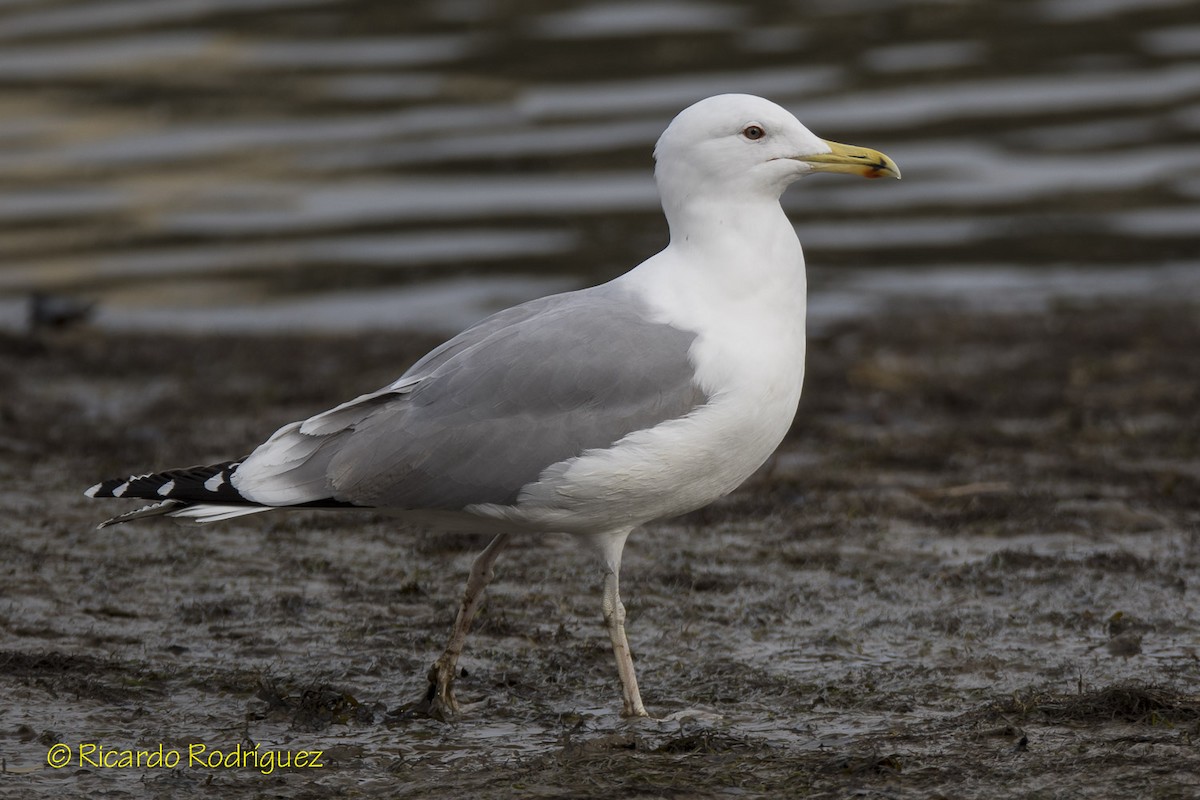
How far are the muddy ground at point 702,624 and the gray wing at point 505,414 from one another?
653 mm

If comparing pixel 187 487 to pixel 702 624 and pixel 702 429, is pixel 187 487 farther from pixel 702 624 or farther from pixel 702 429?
pixel 702 624

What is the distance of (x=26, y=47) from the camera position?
17625mm

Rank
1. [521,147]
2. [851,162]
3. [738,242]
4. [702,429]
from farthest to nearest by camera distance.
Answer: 1. [521,147]
2. [851,162]
3. [738,242]
4. [702,429]

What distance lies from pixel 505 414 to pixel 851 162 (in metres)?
1.39

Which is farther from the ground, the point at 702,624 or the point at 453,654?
the point at 453,654

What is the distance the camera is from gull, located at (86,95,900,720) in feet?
16.3

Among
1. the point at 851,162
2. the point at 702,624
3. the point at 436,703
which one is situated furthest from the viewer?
the point at 702,624

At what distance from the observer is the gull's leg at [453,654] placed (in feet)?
16.6

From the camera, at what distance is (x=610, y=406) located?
501 centimetres

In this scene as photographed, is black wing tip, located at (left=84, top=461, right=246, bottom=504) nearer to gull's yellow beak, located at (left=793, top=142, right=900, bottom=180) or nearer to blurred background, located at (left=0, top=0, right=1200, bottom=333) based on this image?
gull's yellow beak, located at (left=793, top=142, right=900, bottom=180)

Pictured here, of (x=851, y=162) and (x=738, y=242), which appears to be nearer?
(x=738, y=242)

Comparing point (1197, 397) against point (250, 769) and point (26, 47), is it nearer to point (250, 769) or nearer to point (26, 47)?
point (250, 769)
